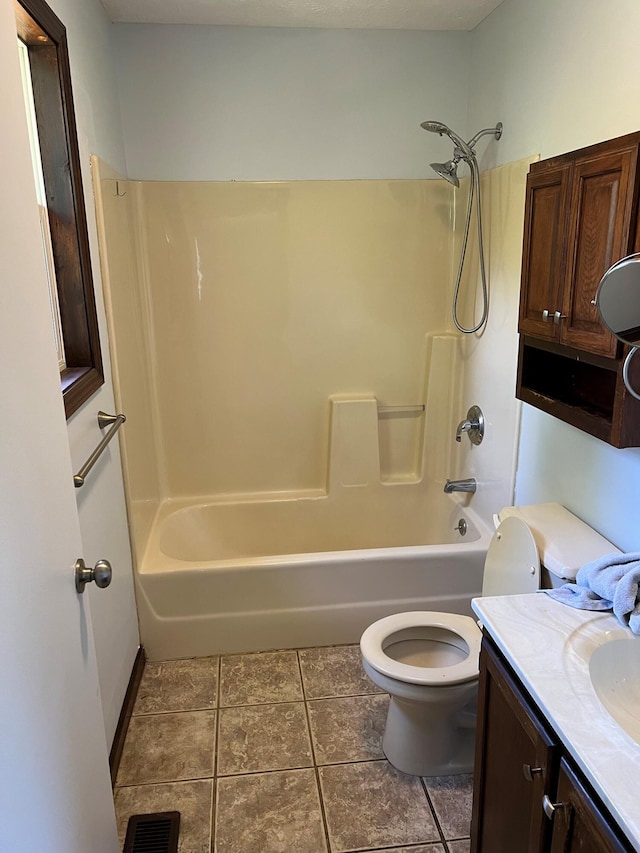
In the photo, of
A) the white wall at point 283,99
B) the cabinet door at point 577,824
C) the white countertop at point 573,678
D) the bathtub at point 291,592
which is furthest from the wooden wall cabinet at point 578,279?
the white wall at point 283,99

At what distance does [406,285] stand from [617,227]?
168 centimetres

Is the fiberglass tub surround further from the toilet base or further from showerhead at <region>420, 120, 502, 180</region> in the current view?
showerhead at <region>420, 120, 502, 180</region>

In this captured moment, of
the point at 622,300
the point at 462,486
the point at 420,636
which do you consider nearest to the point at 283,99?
the point at 462,486

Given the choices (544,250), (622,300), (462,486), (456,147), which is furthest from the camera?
(462,486)

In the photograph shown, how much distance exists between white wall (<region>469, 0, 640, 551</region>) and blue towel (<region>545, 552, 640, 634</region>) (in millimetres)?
295

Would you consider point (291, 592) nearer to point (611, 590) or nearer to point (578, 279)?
point (611, 590)

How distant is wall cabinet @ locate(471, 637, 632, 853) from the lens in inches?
39.9

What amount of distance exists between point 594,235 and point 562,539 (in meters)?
0.84

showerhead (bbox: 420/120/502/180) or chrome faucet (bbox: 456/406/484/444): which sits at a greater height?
showerhead (bbox: 420/120/502/180)

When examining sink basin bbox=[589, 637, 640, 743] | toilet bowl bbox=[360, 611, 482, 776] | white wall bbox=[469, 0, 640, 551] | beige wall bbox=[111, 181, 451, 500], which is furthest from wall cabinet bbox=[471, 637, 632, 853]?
beige wall bbox=[111, 181, 451, 500]

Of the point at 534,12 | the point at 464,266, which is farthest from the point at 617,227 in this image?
the point at 464,266

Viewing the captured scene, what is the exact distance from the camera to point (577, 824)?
1027mm

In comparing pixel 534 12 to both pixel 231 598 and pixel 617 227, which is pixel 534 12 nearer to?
pixel 617 227

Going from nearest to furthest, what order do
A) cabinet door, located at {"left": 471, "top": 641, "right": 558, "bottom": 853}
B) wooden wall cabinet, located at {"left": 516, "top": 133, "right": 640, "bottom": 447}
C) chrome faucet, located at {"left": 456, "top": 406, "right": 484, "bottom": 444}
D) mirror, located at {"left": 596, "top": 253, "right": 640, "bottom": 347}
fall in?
cabinet door, located at {"left": 471, "top": 641, "right": 558, "bottom": 853} → mirror, located at {"left": 596, "top": 253, "right": 640, "bottom": 347} → wooden wall cabinet, located at {"left": 516, "top": 133, "right": 640, "bottom": 447} → chrome faucet, located at {"left": 456, "top": 406, "right": 484, "bottom": 444}
